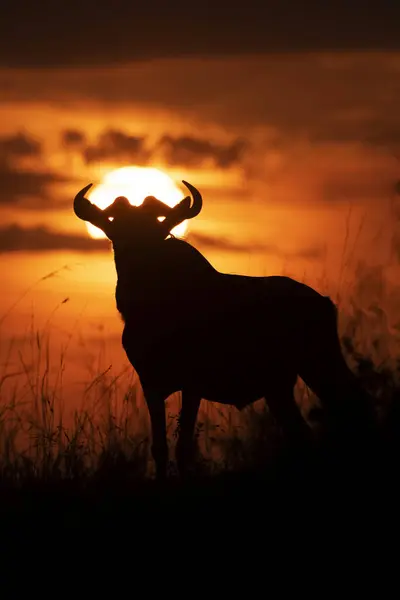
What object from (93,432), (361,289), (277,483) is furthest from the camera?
(361,289)

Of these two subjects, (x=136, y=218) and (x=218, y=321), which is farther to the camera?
(x=136, y=218)

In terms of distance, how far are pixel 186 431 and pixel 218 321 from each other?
1218 millimetres

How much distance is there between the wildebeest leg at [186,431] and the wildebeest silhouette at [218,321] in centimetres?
22

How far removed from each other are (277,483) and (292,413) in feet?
7.44

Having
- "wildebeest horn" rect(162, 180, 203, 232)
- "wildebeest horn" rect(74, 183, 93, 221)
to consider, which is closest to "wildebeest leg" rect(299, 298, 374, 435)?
"wildebeest horn" rect(162, 180, 203, 232)

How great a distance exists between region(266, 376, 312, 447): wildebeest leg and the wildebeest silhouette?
0.01 m

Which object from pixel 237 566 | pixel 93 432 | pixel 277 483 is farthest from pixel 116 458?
pixel 237 566

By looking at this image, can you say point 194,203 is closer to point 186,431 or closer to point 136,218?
point 136,218

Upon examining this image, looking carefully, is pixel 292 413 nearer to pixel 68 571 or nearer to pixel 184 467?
pixel 184 467

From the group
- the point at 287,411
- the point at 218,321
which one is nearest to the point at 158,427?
the point at 287,411

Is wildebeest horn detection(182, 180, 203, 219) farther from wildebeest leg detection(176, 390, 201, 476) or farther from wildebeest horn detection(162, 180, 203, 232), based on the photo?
wildebeest leg detection(176, 390, 201, 476)

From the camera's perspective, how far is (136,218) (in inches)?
396

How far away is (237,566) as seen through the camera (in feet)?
20.7

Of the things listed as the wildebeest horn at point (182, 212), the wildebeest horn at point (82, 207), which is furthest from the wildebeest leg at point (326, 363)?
the wildebeest horn at point (82, 207)
